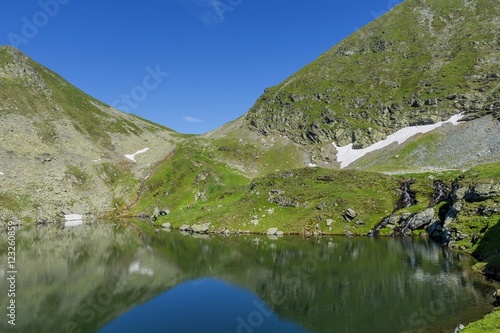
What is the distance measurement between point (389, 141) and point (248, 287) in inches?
5531

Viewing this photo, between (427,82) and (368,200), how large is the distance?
120m

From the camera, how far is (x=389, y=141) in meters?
173

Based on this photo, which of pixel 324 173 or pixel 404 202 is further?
pixel 324 173

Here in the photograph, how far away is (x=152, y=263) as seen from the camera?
72938mm

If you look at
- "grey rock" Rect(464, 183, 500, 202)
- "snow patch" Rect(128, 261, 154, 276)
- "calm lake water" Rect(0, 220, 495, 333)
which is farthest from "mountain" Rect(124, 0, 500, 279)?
"snow patch" Rect(128, 261, 154, 276)

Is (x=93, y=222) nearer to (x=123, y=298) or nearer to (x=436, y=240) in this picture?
(x=123, y=298)

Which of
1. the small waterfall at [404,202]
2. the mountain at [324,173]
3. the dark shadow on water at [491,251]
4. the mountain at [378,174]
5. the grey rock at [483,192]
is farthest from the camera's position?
the small waterfall at [404,202]

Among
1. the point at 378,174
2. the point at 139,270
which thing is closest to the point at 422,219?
the point at 378,174

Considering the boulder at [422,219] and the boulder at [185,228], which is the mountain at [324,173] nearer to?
the boulder at [422,219]

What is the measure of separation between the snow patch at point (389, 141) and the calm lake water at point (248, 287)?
89757mm

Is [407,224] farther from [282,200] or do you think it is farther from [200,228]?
[200,228]

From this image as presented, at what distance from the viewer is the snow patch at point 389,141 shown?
6501 inches

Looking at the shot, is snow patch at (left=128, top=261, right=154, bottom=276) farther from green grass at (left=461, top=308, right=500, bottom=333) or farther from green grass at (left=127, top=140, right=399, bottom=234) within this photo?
green grass at (left=461, top=308, right=500, bottom=333)

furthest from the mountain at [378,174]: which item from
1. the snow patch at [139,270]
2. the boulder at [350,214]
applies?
the snow patch at [139,270]
